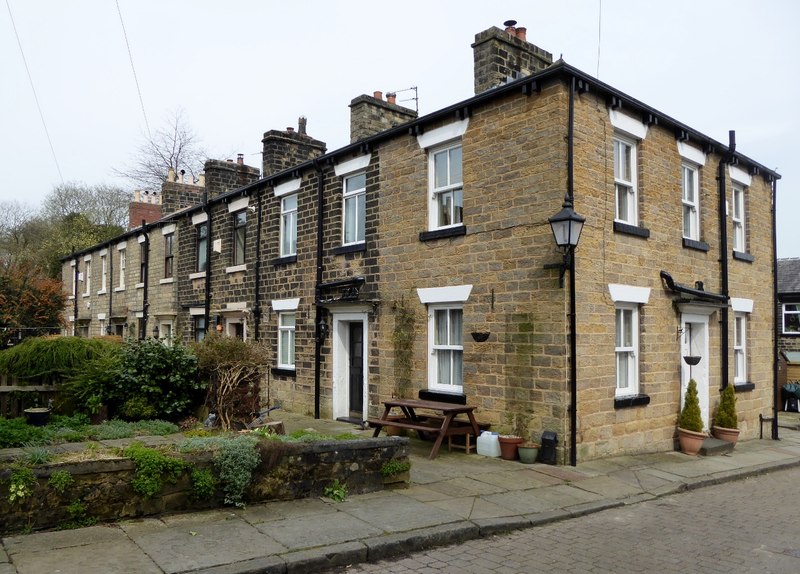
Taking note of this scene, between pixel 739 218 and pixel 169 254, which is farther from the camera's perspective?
Result: pixel 169 254

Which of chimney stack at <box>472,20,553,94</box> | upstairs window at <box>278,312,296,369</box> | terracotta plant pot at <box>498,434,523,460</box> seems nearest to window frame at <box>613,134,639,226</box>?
chimney stack at <box>472,20,553,94</box>

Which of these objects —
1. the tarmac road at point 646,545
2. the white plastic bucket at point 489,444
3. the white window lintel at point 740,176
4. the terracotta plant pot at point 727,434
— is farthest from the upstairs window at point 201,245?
the tarmac road at point 646,545

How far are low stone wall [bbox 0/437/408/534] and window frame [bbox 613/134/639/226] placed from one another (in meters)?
5.95

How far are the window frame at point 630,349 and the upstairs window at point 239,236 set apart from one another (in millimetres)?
10460

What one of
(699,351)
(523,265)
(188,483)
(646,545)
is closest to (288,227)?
(523,265)

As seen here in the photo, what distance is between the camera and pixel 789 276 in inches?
1099

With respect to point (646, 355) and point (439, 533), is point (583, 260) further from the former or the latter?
point (439, 533)

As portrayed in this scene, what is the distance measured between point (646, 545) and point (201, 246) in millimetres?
16464

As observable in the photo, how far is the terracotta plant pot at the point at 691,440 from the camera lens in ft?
38.4

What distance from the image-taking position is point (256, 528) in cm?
633

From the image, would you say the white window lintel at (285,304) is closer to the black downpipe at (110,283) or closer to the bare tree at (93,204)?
the black downpipe at (110,283)

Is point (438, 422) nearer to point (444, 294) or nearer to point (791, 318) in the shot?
point (444, 294)

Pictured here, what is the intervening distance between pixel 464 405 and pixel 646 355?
3316 millimetres

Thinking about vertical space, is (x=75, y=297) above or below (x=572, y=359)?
above
